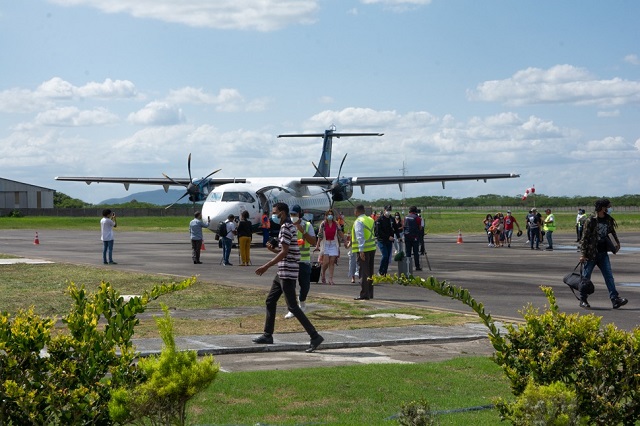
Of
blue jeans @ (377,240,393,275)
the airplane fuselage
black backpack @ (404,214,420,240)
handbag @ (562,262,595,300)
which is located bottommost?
handbag @ (562,262,595,300)

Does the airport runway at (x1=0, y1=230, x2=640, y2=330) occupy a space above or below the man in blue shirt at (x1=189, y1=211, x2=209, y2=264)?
below

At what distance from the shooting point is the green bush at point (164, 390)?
502cm

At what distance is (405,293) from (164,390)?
14.7 meters

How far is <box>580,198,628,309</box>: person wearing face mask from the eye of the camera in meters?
16.1

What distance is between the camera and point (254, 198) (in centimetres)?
4062

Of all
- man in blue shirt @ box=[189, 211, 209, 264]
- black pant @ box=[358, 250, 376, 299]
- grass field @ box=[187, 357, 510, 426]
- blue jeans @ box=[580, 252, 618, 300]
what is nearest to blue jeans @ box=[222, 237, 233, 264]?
man in blue shirt @ box=[189, 211, 209, 264]

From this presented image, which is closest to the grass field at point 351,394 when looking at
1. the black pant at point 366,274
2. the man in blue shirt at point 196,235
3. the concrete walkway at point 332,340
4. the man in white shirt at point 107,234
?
the concrete walkway at point 332,340

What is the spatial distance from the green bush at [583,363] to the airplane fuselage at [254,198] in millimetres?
32720

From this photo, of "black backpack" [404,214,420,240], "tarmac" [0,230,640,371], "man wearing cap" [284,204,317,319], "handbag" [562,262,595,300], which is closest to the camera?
"tarmac" [0,230,640,371]

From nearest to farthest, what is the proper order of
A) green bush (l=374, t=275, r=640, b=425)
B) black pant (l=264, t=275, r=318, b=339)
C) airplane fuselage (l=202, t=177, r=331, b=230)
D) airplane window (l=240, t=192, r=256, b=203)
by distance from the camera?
1. green bush (l=374, t=275, r=640, b=425)
2. black pant (l=264, t=275, r=318, b=339)
3. airplane fuselage (l=202, t=177, r=331, b=230)
4. airplane window (l=240, t=192, r=256, b=203)

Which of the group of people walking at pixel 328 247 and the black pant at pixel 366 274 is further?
the black pant at pixel 366 274

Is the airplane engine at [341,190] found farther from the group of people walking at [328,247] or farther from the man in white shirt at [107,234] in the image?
the man in white shirt at [107,234]

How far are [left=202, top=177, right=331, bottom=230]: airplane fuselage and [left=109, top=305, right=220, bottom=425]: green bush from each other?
33.0 m

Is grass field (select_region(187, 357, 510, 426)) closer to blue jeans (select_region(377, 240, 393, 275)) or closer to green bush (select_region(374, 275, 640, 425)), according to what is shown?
green bush (select_region(374, 275, 640, 425))
